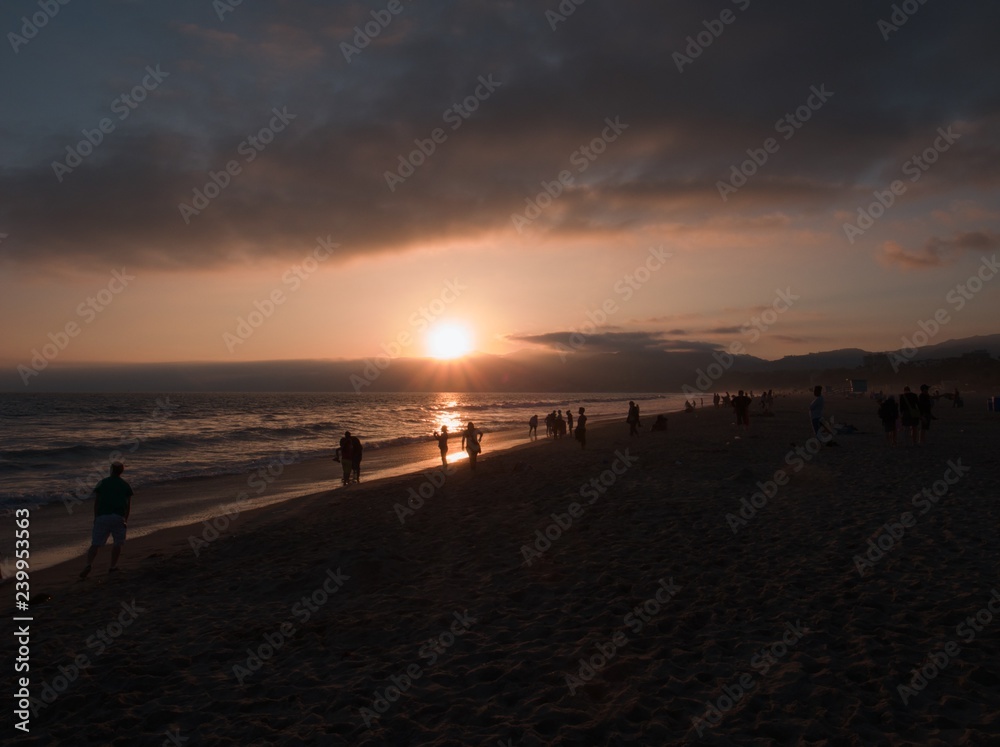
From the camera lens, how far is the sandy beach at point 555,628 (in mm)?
4941

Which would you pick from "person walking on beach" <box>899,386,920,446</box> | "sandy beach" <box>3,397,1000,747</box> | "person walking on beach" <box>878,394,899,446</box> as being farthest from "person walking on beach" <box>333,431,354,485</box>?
"person walking on beach" <box>899,386,920,446</box>

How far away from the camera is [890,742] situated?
4.34 meters

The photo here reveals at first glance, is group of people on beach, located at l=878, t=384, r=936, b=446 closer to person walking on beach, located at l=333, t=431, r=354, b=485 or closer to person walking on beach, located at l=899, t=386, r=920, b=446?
person walking on beach, located at l=899, t=386, r=920, b=446

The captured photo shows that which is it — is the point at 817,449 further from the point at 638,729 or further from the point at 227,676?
the point at 227,676

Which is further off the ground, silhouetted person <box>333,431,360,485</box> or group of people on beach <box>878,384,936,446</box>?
group of people on beach <box>878,384,936,446</box>

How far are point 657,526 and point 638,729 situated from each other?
662cm

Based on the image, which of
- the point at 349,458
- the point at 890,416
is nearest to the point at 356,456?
the point at 349,458

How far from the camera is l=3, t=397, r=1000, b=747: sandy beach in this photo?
4941 mm

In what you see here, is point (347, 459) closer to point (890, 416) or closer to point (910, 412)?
point (890, 416)

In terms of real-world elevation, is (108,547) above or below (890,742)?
below

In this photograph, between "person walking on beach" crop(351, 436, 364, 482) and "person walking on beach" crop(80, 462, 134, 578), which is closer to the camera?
"person walking on beach" crop(80, 462, 134, 578)

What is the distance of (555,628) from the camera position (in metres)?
6.76

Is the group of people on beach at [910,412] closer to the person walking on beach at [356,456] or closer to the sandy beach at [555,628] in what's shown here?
the sandy beach at [555,628]

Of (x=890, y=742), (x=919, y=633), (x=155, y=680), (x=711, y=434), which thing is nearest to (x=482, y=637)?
(x=155, y=680)
